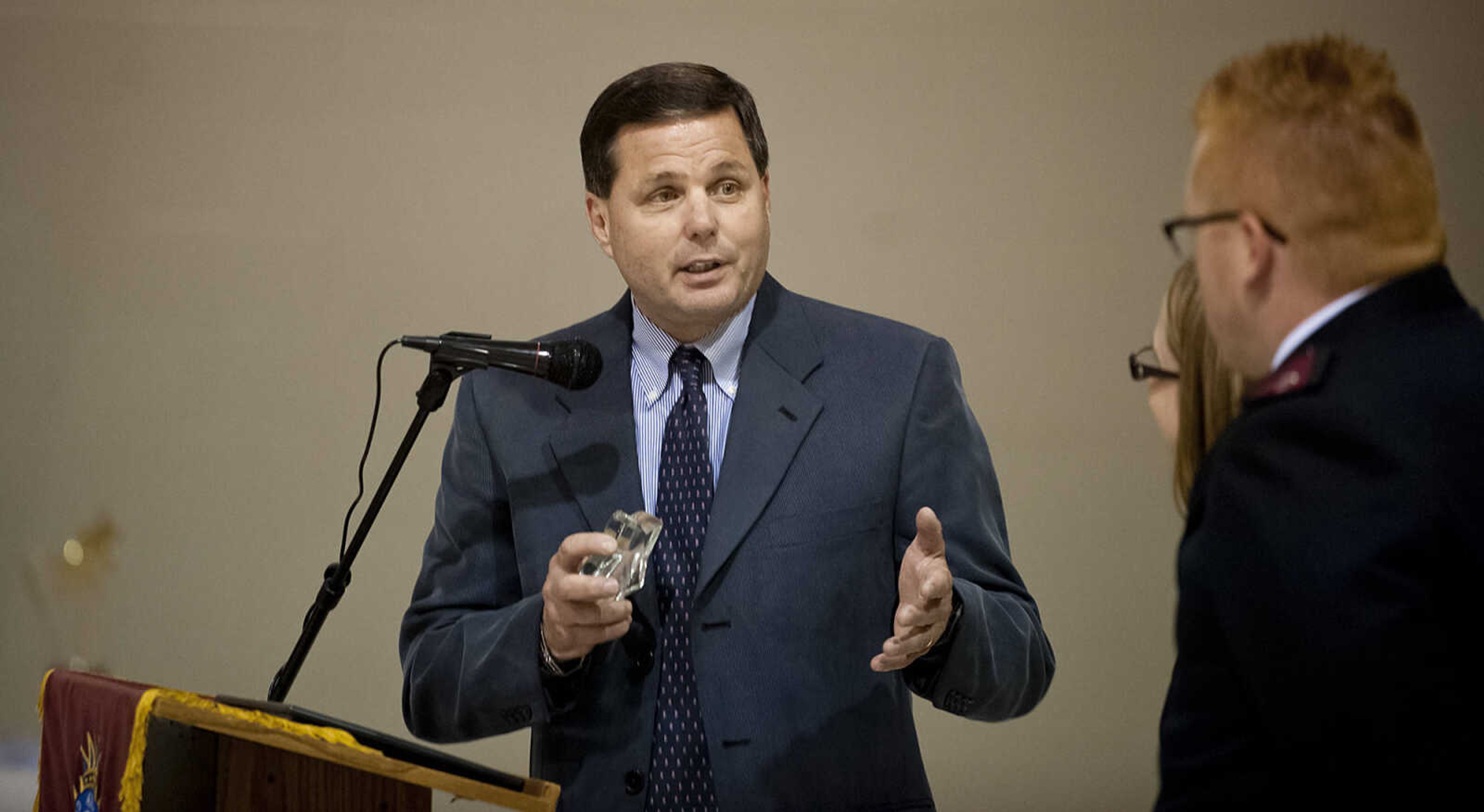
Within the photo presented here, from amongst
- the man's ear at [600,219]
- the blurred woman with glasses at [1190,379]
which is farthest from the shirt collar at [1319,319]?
the man's ear at [600,219]

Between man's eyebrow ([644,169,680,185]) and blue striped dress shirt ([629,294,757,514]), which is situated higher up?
man's eyebrow ([644,169,680,185])

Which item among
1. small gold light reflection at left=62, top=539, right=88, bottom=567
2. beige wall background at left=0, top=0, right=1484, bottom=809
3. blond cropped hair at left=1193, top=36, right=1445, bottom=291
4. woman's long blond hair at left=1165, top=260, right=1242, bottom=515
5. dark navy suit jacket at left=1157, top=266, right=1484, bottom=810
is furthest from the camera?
small gold light reflection at left=62, top=539, right=88, bottom=567

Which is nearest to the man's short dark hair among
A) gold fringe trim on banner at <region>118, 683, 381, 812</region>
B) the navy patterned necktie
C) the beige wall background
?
the navy patterned necktie

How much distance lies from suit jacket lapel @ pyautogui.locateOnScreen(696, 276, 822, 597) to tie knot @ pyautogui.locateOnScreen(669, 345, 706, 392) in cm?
6

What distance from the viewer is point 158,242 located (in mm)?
3836

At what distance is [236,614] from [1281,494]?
346 centimetres

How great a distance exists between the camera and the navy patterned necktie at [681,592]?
72.6 inches

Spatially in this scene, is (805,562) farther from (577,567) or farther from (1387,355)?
(1387,355)

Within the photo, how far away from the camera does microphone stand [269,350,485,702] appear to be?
1810 mm

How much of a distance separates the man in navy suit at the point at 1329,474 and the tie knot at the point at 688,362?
1072 mm

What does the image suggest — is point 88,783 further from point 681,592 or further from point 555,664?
point 681,592

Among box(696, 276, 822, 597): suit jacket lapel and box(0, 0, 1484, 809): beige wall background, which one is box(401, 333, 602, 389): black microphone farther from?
box(0, 0, 1484, 809): beige wall background

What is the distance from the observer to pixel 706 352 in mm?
2049

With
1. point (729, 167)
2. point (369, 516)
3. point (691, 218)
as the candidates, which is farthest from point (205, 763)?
point (729, 167)
